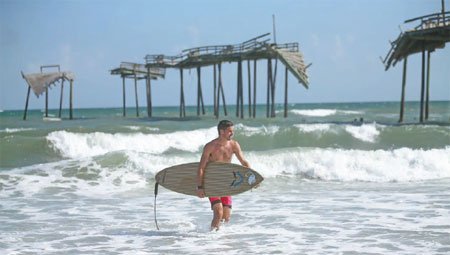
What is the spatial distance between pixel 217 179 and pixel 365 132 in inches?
601

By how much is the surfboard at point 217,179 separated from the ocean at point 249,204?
0.60 metres

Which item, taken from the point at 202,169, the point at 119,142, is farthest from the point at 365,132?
the point at 202,169

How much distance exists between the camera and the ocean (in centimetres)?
594

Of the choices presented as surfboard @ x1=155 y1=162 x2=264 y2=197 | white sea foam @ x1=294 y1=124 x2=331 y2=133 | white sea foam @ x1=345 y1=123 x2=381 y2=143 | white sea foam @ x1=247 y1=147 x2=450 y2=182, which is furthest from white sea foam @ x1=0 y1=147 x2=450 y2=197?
white sea foam @ x1=294 y1=124 x2=331 y2=133

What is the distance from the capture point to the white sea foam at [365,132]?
19648 millimetres

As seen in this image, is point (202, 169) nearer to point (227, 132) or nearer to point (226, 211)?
point (227, 132)

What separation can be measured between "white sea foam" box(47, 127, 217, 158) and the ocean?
0.29 ft

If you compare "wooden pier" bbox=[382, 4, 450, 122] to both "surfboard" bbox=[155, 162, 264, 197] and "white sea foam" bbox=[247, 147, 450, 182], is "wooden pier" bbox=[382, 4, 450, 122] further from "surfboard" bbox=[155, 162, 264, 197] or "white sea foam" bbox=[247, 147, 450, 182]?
"surfboard" bbox=[155, 162, 264, 197]

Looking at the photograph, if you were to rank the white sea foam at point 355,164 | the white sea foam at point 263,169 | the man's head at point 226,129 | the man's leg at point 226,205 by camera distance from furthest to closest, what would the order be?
the white sea foam at point 355,164 → the white sea foam at point 263,169 → the man's leg at point 226,205 → the man's head at point 226,129

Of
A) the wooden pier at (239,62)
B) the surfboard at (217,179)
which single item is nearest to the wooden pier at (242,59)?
the wooden pier at (239,62)

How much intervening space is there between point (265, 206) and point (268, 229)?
1.91 m

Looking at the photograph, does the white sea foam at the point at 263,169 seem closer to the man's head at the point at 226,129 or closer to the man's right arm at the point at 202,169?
the man's right arm at the point at 202,169

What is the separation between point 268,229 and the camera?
6.72m

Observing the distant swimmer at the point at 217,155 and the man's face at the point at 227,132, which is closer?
the man's face at the point at 227,132
